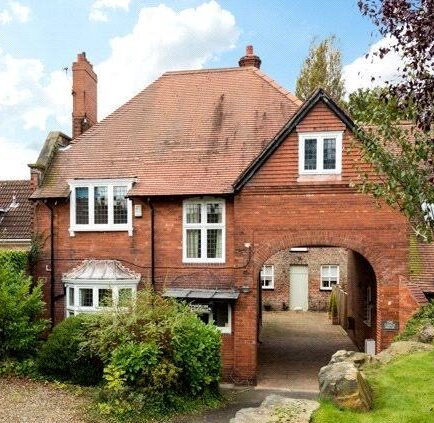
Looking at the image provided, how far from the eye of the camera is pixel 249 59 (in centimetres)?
2058

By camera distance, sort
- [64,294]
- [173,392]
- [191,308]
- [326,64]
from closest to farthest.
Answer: [173,392]
[191,308]
[64,294]
[326,64]

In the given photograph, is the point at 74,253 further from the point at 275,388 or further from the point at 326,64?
the point at 326,64

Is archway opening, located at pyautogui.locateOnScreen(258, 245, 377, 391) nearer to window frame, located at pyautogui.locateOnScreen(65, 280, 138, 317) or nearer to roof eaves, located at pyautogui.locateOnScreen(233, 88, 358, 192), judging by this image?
roof eaves, located at pyautogui.locateOnScreen(233, 88, 358, 192)

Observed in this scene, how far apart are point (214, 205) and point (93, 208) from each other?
14.5 feet

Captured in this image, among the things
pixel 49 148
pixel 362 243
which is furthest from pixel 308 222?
pixel 49 148

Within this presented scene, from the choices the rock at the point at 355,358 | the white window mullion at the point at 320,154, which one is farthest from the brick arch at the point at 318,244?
the rock at the point at 355,358

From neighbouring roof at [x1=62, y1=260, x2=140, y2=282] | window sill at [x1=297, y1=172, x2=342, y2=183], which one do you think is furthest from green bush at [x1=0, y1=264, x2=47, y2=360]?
window sill at [x1=297, y1=172, x2=342, y2=183]

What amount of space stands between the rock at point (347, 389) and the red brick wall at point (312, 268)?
71.8ft

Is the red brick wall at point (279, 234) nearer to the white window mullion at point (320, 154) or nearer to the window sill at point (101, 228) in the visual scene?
the white window mullion at point (320, 154)

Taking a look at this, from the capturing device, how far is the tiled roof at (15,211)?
67.6 ft

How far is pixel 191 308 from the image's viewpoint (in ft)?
47.7

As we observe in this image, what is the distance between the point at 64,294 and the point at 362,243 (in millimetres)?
10401

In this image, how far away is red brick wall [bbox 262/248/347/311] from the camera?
1191 inches

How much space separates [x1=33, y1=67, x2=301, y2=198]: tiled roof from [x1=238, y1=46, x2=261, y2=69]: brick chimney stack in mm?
1276
